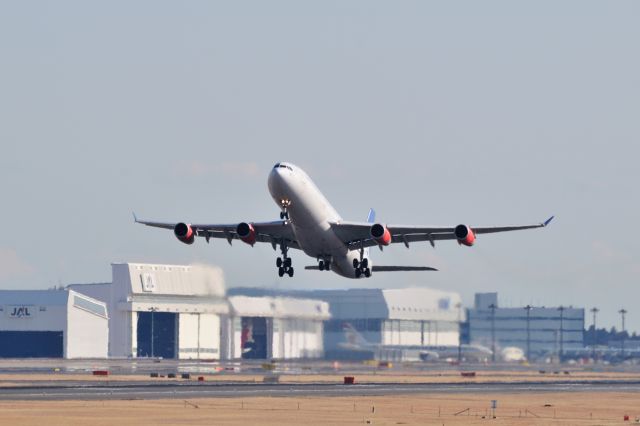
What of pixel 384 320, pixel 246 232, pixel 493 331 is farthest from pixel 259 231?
pixel 493 331

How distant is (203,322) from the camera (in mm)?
149125

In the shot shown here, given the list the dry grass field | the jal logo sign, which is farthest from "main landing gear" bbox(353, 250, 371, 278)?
the jal logo sign

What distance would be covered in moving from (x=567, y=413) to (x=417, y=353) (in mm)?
79144

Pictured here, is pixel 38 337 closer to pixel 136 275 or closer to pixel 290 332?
pixel 136 275

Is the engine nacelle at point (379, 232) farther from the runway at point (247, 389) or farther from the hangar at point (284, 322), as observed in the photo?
the hangar at point (284, 322)

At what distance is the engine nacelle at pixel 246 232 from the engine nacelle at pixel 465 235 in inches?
515

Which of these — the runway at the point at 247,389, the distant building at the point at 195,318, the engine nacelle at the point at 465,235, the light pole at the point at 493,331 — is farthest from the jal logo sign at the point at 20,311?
the engine nacelle at the point at 465,235

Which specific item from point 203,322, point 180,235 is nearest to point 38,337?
point 203,322

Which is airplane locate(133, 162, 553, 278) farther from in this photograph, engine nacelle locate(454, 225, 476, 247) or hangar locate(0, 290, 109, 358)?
hangar locate(0, 290, 109, 358)

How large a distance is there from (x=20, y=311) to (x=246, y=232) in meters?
104

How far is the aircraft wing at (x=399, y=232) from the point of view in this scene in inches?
3457

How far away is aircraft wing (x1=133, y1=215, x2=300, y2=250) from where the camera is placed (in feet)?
292

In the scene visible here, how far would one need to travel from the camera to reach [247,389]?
336 feet

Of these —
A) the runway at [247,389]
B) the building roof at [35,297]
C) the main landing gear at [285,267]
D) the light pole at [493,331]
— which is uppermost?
the main landing gear at [285,267]
